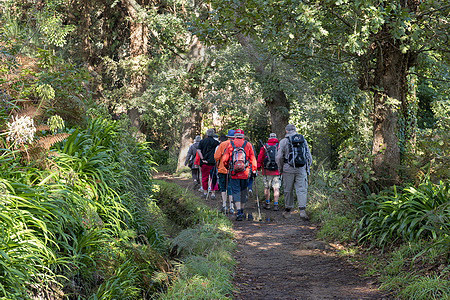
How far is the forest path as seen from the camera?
5.89 m

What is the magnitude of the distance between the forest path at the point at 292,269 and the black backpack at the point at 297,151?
4.74ft

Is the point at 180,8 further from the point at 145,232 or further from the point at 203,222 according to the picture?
the point at 145,232

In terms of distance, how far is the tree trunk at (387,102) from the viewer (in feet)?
26.6

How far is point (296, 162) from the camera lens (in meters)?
10.7

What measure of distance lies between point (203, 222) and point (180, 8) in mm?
13581

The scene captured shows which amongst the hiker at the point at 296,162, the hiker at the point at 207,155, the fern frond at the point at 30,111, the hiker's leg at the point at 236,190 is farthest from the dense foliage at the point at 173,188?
the hiker at the point at 207,155

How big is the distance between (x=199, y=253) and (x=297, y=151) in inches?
176

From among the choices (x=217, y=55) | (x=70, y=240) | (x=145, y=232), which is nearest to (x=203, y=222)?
(x=145, y=232)

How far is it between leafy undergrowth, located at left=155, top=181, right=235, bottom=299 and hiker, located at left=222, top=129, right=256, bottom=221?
72cm

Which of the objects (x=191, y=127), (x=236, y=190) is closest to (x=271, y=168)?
(x=236, y=190)

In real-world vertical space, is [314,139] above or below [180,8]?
below

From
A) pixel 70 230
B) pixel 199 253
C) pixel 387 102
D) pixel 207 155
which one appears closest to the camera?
pixel 70 230

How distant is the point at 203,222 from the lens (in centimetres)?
927

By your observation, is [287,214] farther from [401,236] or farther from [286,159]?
[401,236]
